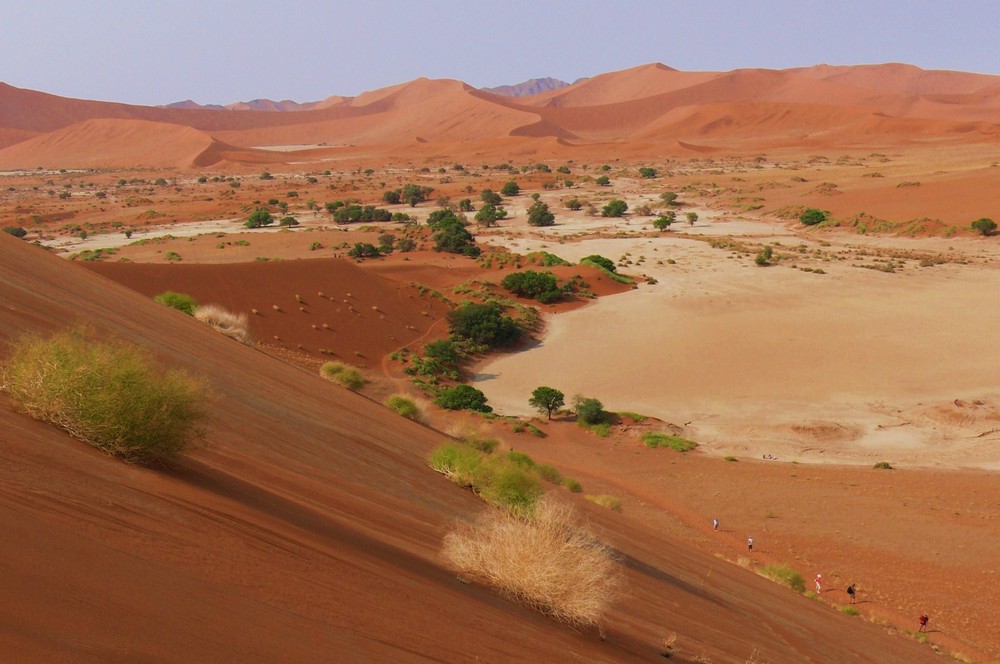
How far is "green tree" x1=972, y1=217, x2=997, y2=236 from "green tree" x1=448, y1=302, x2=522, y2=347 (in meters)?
40.9

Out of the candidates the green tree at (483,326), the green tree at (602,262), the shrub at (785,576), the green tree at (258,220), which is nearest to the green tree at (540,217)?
the green tree at (602,262)

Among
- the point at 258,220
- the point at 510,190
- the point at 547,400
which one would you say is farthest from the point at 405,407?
the point at 510,190

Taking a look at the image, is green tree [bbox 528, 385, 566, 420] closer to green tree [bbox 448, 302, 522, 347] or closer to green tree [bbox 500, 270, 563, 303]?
green tree [bbox 448, 302, 522, 347]

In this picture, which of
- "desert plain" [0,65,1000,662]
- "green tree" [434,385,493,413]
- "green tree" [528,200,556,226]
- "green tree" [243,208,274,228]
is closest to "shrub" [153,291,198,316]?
"desert plain" [0,65,1000,662]

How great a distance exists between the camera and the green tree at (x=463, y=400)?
2509 centimetres

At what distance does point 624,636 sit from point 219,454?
12.7 ft

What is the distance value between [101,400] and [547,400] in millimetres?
21078

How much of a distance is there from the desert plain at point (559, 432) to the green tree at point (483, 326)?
80 centimetres

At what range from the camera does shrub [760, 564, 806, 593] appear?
1352 centimetres

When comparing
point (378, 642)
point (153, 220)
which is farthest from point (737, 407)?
point (153, 220)

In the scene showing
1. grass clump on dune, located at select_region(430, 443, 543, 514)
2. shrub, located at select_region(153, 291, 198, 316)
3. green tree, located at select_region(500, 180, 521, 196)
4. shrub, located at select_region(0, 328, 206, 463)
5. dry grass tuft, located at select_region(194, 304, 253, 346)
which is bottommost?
grass clump on dune, located at select_region(430, 443, 543, 514)

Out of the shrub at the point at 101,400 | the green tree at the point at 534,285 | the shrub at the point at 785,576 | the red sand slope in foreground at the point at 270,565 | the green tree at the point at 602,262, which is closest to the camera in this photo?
the red sand slope in foreground at the point at 270,565

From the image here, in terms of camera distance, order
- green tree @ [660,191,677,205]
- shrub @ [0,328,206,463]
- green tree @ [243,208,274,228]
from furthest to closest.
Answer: green tree @ [660,191,677,205]
green tree @ [243,208,274,228]
shrub @ [0,328,206,463]

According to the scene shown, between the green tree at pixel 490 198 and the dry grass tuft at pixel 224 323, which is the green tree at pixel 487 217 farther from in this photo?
the dry grass tuft at pixel 224 323
